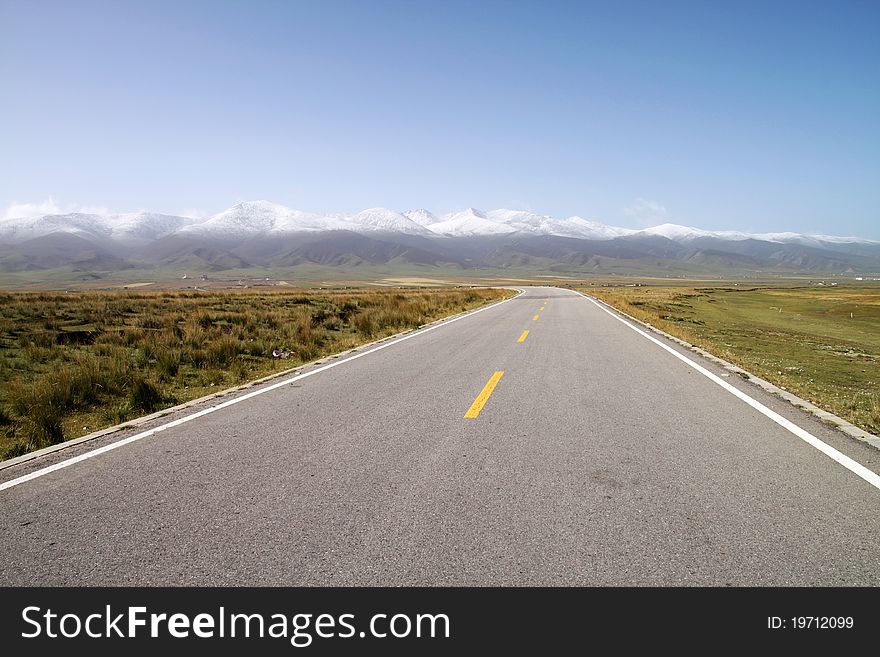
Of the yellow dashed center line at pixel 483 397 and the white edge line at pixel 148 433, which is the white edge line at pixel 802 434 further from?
the white edge line at pixel 148 433

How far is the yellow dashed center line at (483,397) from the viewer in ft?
21.2

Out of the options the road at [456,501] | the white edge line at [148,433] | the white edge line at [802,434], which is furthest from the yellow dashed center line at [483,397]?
the white edge line at [802,434]

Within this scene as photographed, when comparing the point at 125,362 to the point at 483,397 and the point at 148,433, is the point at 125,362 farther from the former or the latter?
the point at 483,397

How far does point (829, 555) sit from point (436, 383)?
5.90 metres

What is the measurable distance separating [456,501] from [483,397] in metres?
3.59

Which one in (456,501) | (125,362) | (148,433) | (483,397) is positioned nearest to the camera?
(456,501)

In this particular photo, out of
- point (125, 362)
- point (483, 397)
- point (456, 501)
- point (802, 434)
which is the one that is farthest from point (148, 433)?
point (802, 434)

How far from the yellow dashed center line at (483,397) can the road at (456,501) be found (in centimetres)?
10

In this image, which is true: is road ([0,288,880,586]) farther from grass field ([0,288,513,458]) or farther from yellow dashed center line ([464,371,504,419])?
grass field ([0,288,513,458])

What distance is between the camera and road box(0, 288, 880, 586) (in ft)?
9.75

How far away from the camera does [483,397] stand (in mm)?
7359

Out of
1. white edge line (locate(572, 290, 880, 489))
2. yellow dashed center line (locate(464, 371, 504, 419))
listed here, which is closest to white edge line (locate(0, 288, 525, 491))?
yellow dashed center line (locate(464, 371, 504, 419))

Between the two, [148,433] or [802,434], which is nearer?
[802,434]

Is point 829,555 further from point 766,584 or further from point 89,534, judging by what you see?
point 89,534
